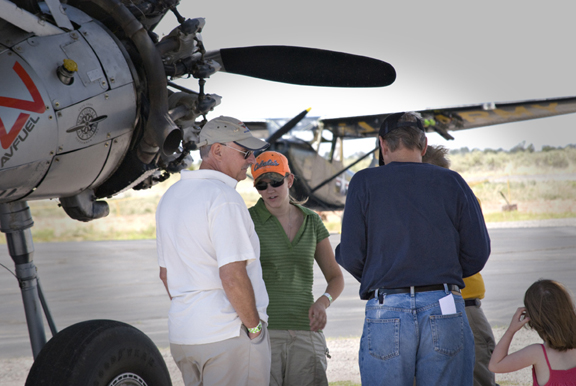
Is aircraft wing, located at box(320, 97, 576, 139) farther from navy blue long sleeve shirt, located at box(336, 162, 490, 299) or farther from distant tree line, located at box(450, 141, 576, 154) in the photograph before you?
distant tree line, located at box(450, 141, 576, 154)

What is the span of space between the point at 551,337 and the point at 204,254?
1.37 m

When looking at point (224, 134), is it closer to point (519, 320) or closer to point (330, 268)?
point (330, 268)

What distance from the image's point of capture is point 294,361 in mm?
2848

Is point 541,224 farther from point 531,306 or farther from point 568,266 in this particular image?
point 531,306

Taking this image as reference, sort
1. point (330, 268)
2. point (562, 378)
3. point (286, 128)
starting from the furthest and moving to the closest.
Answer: point (286, 128) → point (330, 268) → point (562, 378)

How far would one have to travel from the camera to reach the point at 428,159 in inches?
126

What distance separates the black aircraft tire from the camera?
277 cm

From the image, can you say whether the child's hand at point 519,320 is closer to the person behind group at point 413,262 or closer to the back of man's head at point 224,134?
the person behind group at point 413,262

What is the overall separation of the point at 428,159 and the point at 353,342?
3.33 meters

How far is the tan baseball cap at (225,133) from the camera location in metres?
2.38

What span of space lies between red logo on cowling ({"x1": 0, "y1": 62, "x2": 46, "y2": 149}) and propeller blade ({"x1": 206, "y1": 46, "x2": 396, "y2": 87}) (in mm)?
1375

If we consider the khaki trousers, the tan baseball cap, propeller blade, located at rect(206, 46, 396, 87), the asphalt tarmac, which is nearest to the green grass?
the asphalt tarmac

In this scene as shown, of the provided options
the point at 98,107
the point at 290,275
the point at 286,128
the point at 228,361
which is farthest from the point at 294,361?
the point at 286,128

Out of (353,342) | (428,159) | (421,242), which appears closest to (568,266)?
(353,342)
